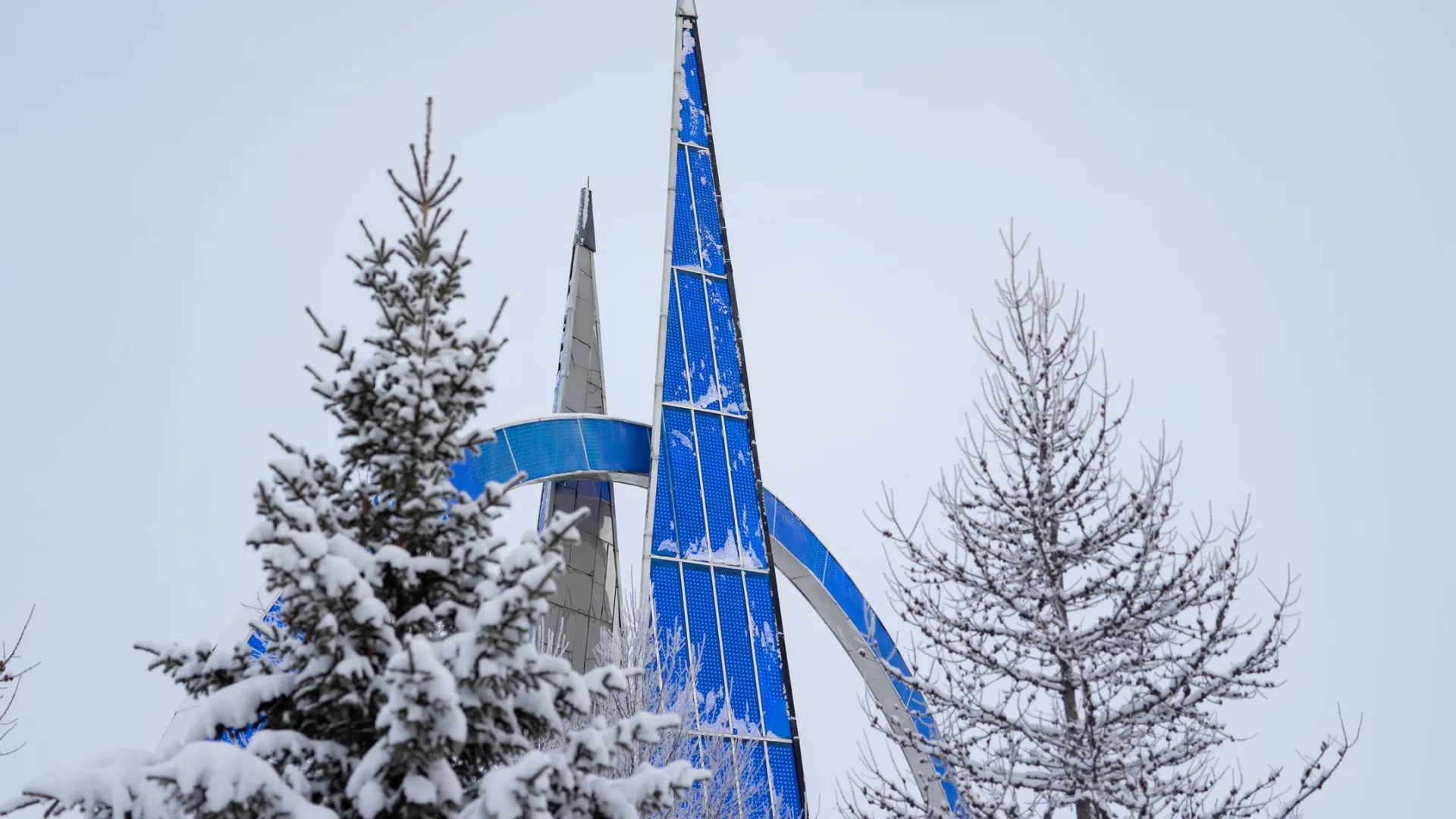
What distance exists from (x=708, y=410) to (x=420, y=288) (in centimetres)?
1224

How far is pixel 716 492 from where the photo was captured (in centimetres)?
1845

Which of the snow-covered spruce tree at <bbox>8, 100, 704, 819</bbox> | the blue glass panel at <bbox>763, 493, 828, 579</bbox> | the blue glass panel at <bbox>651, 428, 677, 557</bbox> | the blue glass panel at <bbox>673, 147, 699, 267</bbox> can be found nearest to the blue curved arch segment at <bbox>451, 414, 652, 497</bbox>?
the blue glass panel at <bbox>651, 428, 677, 557</bbox>

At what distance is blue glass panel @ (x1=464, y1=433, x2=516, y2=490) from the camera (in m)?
17.0

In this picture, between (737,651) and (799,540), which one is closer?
(737,651)

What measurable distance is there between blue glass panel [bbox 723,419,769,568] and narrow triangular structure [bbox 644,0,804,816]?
0.02 meters

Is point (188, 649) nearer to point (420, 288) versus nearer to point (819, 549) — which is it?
point (420, 288)

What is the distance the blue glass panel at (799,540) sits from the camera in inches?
797

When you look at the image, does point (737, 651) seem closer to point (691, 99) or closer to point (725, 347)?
point (725, 347)

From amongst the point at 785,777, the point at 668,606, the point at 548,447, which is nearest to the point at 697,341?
the point at 548,447

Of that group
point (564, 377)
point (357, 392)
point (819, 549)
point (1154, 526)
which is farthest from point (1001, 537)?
point (564, 377)

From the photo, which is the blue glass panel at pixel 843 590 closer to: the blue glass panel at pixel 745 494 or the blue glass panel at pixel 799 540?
the blue glass panel at pixel 799 540

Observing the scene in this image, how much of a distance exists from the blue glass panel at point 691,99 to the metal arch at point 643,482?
5221 millimetres

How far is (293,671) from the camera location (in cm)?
641

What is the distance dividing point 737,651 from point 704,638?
21.9 inches
